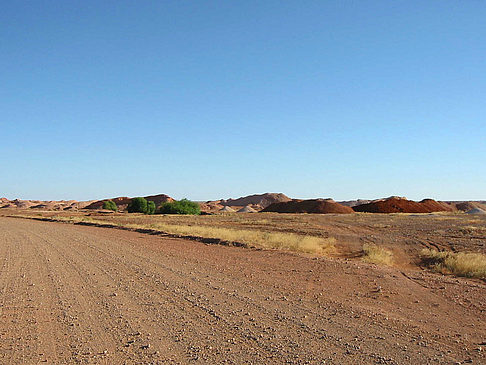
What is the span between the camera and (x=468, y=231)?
121 feet

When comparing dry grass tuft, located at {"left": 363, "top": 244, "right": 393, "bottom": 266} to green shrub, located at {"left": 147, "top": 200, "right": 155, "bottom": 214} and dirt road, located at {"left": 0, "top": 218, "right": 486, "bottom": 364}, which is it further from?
green shrub, located at {"left": 147, "top": 200, "right": 155, "bottom": 214}

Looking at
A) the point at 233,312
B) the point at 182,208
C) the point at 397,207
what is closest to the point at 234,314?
the point at 233,312

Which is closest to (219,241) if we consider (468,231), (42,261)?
(42,261)

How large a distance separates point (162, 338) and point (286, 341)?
2.02 metres

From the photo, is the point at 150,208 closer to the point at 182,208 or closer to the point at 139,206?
the point at 139,206

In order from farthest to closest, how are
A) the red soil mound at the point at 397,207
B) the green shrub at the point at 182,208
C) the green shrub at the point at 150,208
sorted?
the green shrub at the point at 150,208 → the red soil mound at the point at 397,207 → the green shrub at the point at 182,208

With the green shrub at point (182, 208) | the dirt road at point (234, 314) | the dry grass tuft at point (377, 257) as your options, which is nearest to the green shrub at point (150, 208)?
the green shrub at point (182, 208)

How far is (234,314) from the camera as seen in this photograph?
913 cm

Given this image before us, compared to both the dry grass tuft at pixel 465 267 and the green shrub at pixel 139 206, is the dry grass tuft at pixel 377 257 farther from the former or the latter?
the green shrub at pixel 139 206

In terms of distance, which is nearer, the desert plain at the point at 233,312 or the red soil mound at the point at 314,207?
the desert plain at the point at 233,312

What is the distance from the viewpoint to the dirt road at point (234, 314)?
689cm

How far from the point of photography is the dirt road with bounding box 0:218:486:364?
6891 millimetres

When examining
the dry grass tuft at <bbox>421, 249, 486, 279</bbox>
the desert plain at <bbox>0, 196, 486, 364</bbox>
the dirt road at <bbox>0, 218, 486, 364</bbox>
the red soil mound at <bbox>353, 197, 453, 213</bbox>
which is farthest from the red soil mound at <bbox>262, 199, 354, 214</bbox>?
the dirt road at <bbox>0, 218, 486, 364</bbox>

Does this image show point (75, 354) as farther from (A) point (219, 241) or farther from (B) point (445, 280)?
(A) point (219, 241)
